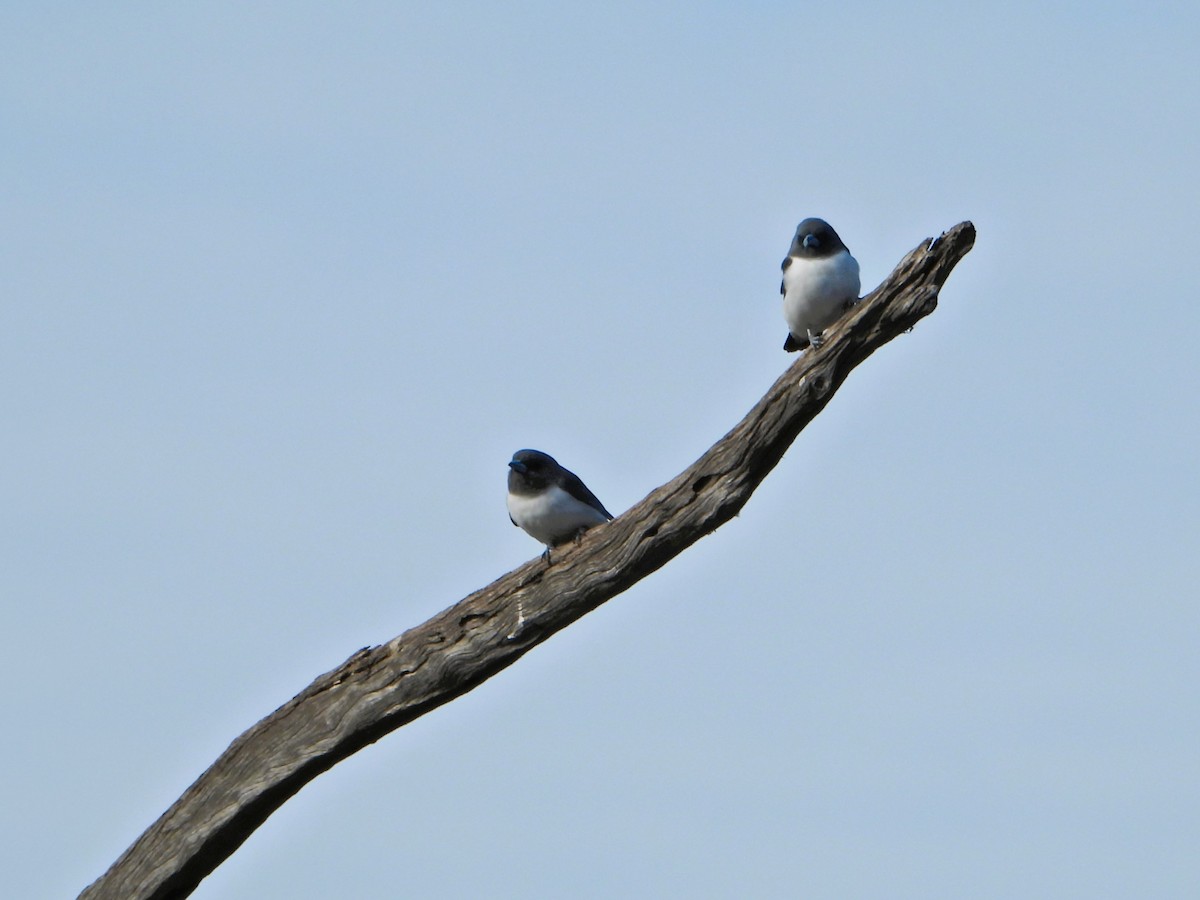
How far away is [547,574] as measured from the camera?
324 inches

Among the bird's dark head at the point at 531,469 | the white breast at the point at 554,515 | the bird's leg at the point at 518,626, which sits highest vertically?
the bird's dark head at the point at 531,469

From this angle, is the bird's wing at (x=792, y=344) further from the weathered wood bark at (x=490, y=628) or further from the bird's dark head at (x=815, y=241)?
the weathered wood bark at (x=490, y=628)

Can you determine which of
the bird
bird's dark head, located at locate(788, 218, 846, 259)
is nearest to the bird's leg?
the bird

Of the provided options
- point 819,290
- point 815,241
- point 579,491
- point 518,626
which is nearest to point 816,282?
point 819,290

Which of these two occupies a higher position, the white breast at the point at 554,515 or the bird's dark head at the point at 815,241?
the bird's dark head at the point at 815,241

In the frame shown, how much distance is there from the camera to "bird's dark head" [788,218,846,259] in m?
10.3

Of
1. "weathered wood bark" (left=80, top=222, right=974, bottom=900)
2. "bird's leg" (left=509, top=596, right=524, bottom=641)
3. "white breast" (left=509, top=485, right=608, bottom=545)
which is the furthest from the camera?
"white breast" (left=509, top=485, right=608, bottom=545)

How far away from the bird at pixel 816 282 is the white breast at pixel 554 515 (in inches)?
71.3

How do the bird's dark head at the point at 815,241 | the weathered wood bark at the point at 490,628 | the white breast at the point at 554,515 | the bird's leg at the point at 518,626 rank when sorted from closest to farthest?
the weathered wood bark at the point at 490,628 < the bird's leg at the point at 518,626 < the white breast at the point at 554,515 < the bird's dark head at the point at 815,241

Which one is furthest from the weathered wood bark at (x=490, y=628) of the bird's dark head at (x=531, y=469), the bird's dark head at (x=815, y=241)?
the bird's dark head at (x=815, y=241)

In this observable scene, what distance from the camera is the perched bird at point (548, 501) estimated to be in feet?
32.7

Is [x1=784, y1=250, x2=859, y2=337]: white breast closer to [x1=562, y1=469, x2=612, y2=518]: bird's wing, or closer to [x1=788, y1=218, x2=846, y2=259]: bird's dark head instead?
[x1=788, y1=218, x2=846, y2=259]: bird's dark head

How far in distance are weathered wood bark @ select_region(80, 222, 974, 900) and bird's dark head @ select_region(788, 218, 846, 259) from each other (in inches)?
109

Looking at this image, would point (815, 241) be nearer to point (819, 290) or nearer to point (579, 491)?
point (819, 290)
